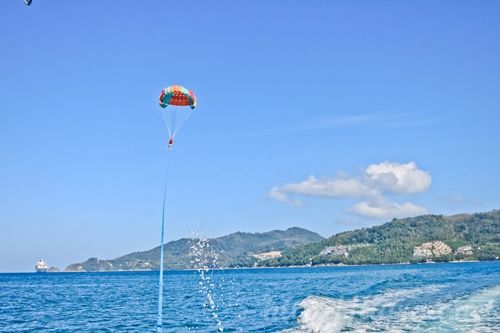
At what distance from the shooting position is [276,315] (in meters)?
29.3

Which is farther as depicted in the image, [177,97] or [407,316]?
[177,97]

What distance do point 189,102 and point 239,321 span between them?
37.4 ft

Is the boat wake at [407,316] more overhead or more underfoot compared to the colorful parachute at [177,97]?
more underfoot

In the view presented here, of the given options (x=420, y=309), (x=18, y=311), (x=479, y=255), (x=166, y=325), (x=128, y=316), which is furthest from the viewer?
(x=479, y=255)

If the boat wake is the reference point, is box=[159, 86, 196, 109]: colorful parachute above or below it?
above

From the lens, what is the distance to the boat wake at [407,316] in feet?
70.2

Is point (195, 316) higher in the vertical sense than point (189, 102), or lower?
lower

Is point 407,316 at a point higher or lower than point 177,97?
lower

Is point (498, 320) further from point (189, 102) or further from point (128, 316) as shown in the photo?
point (128, 316)

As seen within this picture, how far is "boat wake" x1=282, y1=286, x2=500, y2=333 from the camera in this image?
2141 cm

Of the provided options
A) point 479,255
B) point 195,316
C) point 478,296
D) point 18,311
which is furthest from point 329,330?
point 479,255

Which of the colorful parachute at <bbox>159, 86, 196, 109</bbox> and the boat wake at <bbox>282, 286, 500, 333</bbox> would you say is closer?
the boat wake at <bbox>282, 286, 500, 333</bbox>

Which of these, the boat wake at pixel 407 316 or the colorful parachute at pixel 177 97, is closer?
the boat wake at pixel 407 316

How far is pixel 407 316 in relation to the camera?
25.0 meters
